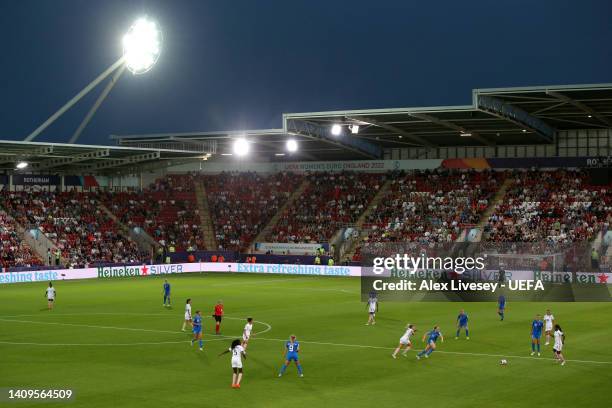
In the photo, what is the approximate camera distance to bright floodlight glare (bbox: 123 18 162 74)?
51.8 meters

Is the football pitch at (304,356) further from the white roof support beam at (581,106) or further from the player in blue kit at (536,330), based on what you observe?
the white roof support beam at (581,106)

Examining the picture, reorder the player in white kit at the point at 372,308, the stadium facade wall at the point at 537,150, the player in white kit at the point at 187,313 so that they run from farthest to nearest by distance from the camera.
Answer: the stadium facade wall at the point at 537,150 < the player in white kit at the point at 372,308 < the player in white kit at the point at 187,313

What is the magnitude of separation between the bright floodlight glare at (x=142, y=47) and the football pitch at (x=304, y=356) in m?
14.2

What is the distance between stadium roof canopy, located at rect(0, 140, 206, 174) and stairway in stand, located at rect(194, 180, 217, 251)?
25.5 ft

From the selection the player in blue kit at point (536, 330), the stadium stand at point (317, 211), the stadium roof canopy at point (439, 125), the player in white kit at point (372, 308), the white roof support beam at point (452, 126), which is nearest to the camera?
the player in blue kit at point (536, 330)

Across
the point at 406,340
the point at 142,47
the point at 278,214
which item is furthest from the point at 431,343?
the point at 278,214

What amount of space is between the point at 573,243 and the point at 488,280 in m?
10.4

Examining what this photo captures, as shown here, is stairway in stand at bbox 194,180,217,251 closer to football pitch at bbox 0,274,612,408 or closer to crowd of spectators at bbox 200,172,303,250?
crowd of spectators at bbox 200,172,303,250

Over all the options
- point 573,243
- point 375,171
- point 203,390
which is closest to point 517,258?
point 573,243

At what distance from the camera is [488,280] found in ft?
201

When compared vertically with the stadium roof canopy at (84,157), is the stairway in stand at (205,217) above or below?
below

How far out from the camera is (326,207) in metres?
86.9

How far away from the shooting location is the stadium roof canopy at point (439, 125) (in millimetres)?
64312

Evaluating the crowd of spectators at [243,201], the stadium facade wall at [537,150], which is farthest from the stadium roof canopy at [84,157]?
the stadium facade wall at [537,150]
